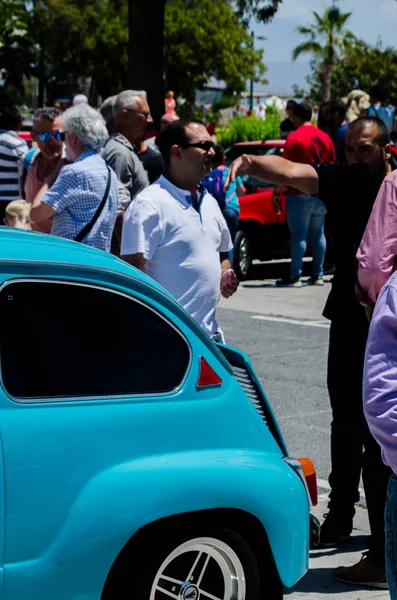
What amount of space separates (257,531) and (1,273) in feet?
4.02

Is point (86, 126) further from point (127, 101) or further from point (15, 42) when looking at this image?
point (15, 42)

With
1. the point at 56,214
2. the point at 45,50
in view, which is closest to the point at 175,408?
the point at 56,214

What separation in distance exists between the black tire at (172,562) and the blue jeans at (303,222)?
9.09 meters

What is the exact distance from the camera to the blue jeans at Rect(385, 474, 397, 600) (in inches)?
115

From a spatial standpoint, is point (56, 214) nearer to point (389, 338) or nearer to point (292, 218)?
point (389, 338)

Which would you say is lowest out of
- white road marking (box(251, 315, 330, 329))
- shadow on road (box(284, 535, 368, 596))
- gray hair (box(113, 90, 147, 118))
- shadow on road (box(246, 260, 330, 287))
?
shadow on road (box(246, 260, 330, 287))

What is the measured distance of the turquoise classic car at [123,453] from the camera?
10.5 ft

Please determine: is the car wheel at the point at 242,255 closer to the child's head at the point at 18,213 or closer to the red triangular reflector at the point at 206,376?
the child's head at the point at 18,213

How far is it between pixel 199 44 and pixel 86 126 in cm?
6140

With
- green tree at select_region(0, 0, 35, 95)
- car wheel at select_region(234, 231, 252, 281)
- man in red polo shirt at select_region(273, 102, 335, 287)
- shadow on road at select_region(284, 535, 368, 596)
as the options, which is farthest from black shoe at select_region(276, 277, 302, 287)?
green tree at select_region(0, 0, 35, 95)

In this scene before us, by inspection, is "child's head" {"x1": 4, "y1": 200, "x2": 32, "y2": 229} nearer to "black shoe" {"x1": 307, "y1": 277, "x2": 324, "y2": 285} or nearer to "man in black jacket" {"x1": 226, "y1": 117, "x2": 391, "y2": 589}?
"man in black jacket" {"x1": 226, "y1": 117, "x2": 391, "y2": 589}

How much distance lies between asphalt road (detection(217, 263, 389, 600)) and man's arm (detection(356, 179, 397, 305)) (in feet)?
4.24

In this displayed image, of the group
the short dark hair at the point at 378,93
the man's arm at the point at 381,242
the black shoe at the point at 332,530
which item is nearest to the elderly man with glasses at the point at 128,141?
the black shoe at the point at 332,530

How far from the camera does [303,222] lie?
496 inches
